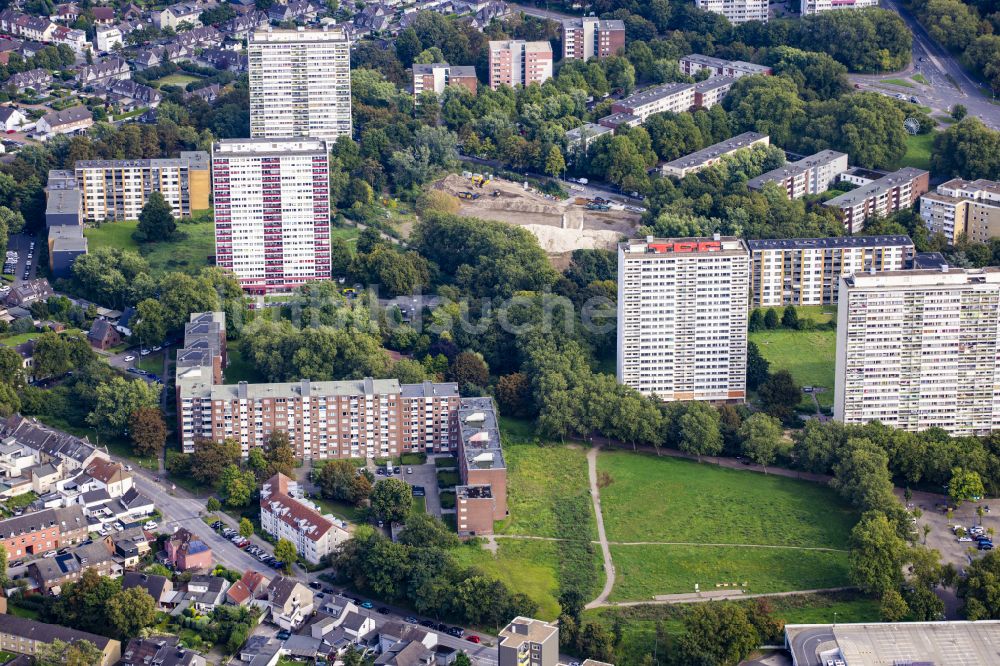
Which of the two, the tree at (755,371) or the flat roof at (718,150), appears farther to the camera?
the flat roof at (718,150)

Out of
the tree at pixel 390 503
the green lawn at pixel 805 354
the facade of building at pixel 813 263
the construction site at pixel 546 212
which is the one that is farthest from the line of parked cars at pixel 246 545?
the facade of building at pixel 813 263

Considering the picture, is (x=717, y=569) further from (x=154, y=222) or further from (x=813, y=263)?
(x=154, y=222)

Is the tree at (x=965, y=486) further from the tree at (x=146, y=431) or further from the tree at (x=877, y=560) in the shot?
the tree at (x=146, y=431)

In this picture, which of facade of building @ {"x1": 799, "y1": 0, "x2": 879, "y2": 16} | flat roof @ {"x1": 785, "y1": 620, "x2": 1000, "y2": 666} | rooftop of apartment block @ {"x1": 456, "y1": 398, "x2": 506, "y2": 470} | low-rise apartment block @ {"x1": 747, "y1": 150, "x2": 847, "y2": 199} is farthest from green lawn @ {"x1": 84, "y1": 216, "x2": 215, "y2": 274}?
facade of building @ {"x1": 799, "y1": 0, "x2": 879, "y2": 16}

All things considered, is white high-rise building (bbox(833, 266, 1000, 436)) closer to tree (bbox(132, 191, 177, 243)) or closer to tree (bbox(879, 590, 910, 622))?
tree (bbox(879, 590, 910, 622))

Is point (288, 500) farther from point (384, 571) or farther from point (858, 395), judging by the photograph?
point (858, 395)

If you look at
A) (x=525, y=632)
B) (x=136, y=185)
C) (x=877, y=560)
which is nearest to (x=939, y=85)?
(x=136, y=185)
